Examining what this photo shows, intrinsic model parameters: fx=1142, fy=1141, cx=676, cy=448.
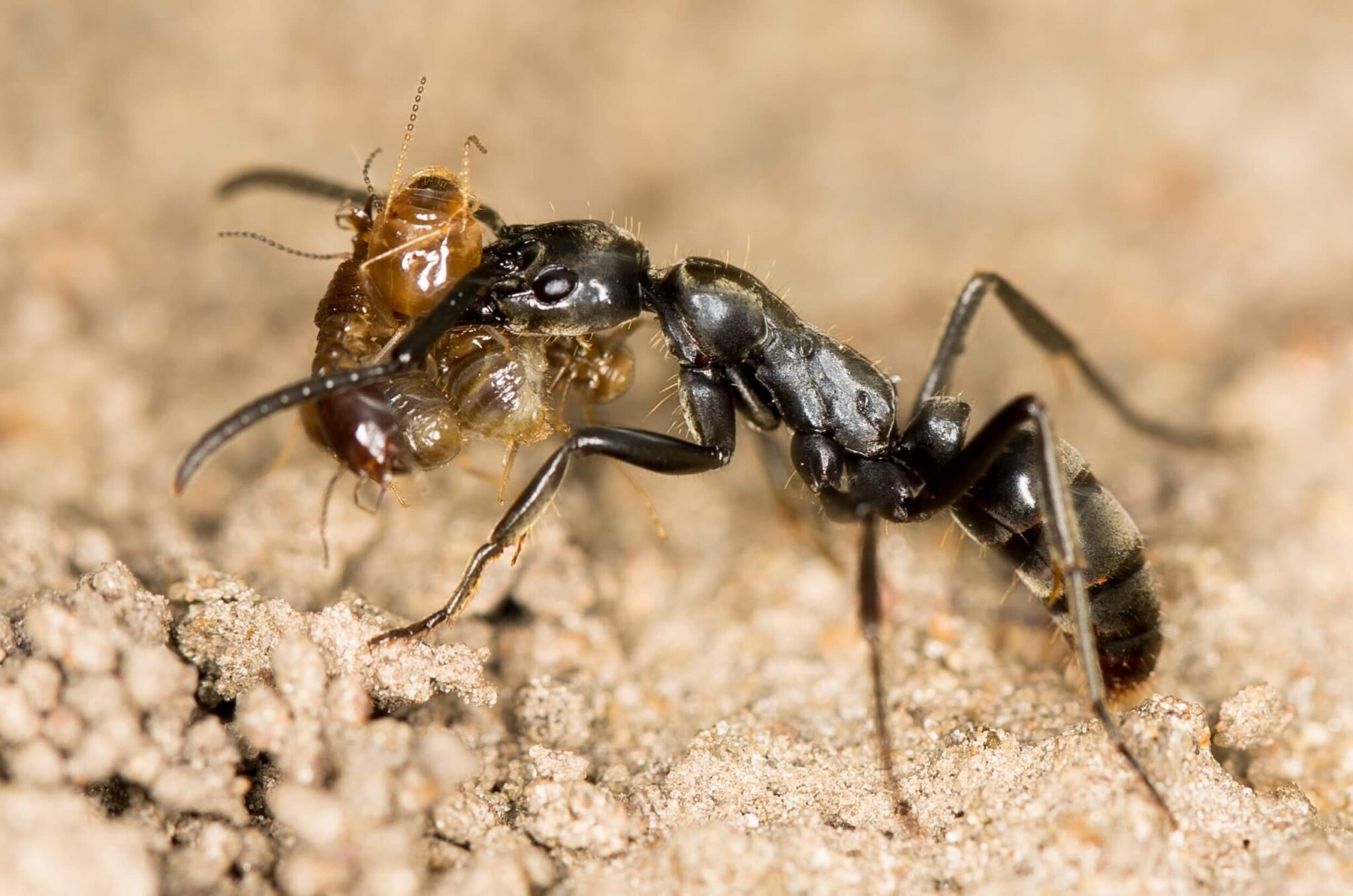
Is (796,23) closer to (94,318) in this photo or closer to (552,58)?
(552,58)

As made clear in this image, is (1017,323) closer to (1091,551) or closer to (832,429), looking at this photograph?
(832,429)

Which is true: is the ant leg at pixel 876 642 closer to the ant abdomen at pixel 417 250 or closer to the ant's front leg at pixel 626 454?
the ant's front leg at pixel 626 454

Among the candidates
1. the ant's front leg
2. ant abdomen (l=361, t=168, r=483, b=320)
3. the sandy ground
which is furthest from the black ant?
the sandy ground

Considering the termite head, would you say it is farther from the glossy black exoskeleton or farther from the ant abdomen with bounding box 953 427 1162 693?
the ant abdomen with bounding box 953 427 1162 693

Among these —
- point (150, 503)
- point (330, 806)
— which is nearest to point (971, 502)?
point (330, 806)

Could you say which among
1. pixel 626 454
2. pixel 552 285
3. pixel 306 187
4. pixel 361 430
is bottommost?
pixel 626 454

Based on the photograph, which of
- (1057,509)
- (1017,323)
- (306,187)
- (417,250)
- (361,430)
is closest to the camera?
(1057,509)

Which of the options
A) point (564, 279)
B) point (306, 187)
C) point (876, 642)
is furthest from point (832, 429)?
point (306, 187)
